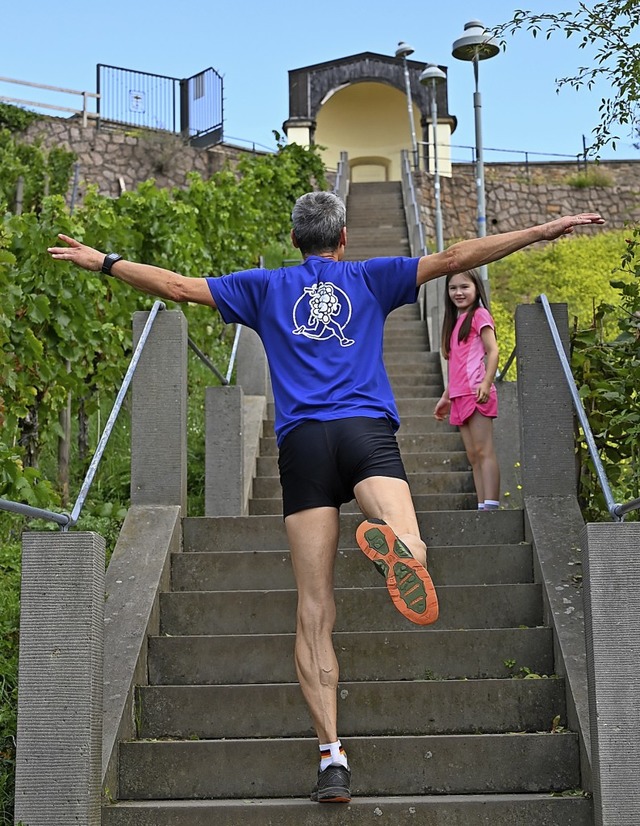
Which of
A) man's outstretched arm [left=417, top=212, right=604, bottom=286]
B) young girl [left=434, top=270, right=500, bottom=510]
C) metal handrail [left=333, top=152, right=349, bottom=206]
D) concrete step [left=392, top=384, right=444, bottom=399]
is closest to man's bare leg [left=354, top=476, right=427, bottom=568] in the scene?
man's outstretched arm [left=417, top=212, right=604, bottom=286]

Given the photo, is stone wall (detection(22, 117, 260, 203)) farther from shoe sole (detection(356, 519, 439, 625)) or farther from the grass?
shoe sole (detection(356, 519, 439, 625))

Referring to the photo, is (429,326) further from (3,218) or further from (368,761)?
(368,761)

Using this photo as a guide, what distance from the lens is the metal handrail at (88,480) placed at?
3.85 metres

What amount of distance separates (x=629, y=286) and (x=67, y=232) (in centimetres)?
458

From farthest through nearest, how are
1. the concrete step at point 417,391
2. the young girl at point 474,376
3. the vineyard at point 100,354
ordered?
the concrete step at point 417,391
the young girl at point 474,376
the vineyard at point 100,354

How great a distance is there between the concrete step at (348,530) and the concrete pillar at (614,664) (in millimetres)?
1716

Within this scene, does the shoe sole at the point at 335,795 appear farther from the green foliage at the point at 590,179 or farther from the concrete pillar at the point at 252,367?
the green foliage at the point at 590,179

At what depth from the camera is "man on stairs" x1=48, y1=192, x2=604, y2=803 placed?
13.3 feet

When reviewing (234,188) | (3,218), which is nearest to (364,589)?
(3,218)

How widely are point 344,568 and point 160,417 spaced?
42.6 inches

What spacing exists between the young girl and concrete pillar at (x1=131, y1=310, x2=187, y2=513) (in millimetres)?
1609

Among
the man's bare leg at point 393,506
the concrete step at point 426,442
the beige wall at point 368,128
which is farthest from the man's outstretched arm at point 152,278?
the beige wall at point 368,128

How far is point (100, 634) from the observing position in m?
4.28

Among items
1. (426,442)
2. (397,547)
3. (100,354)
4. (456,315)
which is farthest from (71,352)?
(397,547)
